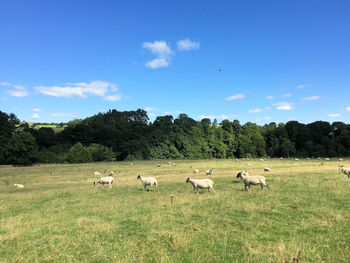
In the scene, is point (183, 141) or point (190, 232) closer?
point (190, 232)

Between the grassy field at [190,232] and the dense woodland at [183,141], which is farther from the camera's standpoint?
the dense woodland at [183,141]

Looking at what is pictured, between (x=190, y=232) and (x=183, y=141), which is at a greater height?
(x=183, y=141)

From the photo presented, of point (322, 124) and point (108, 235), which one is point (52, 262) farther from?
point (322, 124)

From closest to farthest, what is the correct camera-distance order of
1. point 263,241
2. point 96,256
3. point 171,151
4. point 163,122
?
1. point 96,256
2. point 263,241
3. point 171,151
4. point 163,122

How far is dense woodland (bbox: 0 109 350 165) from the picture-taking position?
297 feet

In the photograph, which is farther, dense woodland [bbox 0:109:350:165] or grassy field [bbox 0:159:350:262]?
dense woodland [bbox 0:109:350:165]

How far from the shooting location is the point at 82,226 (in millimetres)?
11359

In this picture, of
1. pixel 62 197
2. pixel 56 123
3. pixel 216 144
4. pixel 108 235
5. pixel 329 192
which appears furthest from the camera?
pixel 56 123

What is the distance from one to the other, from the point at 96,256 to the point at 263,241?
6544mm

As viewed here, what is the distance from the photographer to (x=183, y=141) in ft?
322

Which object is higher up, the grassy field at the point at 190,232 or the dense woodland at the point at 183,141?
the dense woodland at the point at 183,141

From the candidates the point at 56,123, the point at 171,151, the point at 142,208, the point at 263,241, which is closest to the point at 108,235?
the point at 142,208

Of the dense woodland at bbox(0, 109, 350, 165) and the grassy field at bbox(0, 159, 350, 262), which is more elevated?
the dense woodland at bbox(0, 109, 350, 165)

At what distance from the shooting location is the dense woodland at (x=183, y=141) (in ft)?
297
